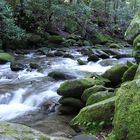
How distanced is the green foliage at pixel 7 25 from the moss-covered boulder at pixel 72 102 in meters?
10.5

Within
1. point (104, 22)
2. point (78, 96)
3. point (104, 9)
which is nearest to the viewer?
point (78, 96)

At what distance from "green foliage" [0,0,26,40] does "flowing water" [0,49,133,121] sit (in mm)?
3420

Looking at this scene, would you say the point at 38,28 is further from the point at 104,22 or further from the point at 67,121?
the point at 67,121

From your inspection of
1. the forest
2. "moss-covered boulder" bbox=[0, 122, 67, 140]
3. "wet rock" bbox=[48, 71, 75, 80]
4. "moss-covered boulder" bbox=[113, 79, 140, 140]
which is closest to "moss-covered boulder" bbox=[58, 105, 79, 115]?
the forest

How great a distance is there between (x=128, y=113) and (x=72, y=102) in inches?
156

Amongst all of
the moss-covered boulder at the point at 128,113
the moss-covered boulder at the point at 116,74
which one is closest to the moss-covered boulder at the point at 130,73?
the moss-covered boulder at the point at 116,74

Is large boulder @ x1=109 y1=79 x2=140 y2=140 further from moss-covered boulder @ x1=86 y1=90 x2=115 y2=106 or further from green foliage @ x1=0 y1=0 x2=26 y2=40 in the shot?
green foliage @ x1=0 y1=0 x2=26 y2=40

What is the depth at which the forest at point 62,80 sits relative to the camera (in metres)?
4.61

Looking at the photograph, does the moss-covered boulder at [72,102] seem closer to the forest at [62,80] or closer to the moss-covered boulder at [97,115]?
the forest at [62,80]

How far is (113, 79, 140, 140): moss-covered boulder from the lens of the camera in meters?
4.15

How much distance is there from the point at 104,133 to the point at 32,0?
16737 mm

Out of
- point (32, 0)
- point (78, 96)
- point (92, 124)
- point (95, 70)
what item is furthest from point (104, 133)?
point (32, 0)

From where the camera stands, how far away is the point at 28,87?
10.7m

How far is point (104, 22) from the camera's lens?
3350 cm
